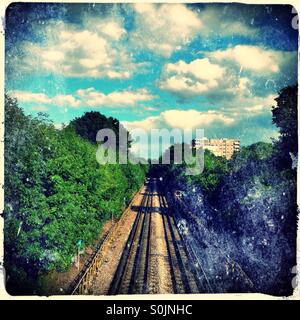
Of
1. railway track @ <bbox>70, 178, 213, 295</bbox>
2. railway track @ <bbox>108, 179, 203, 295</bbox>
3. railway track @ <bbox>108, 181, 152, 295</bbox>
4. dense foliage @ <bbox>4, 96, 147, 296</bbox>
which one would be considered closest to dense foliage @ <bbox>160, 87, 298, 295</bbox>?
railway track @ <bbox>70, 178, 213, 295</bbox>

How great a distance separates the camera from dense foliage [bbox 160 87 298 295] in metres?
11.4

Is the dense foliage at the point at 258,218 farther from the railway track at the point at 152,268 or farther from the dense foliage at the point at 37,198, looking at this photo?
the dense foliage at the point at 37,198

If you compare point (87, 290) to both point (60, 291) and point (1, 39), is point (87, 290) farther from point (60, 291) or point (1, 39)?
point (1, 39)

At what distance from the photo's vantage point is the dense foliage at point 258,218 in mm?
11406

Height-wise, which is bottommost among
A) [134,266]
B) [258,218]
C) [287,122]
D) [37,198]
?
[134,266]

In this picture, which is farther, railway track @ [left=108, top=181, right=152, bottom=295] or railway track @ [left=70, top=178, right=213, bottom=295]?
railway track @ [left=108, top=181, right=152, bottom=295]

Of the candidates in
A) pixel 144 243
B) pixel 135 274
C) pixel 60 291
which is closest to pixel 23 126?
pixel 60 291

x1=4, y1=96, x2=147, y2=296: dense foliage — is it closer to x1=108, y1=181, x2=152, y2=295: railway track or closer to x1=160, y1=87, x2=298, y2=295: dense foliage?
x1=108, y1=181, x2=152, y2=295: railway track

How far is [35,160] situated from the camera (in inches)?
430

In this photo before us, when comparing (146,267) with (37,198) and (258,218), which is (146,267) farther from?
(37,198)

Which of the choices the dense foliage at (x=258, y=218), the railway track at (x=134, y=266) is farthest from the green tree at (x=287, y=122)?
the railway track at (x=134, y=266)

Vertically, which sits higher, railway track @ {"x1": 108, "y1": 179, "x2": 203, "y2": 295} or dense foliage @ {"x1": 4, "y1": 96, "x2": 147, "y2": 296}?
dense foliage @ {"x1": 4, "y1": 96, "x2": 147, "y2": 296}

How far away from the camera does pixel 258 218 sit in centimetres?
1255

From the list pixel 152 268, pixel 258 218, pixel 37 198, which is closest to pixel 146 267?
pixel 152 268
